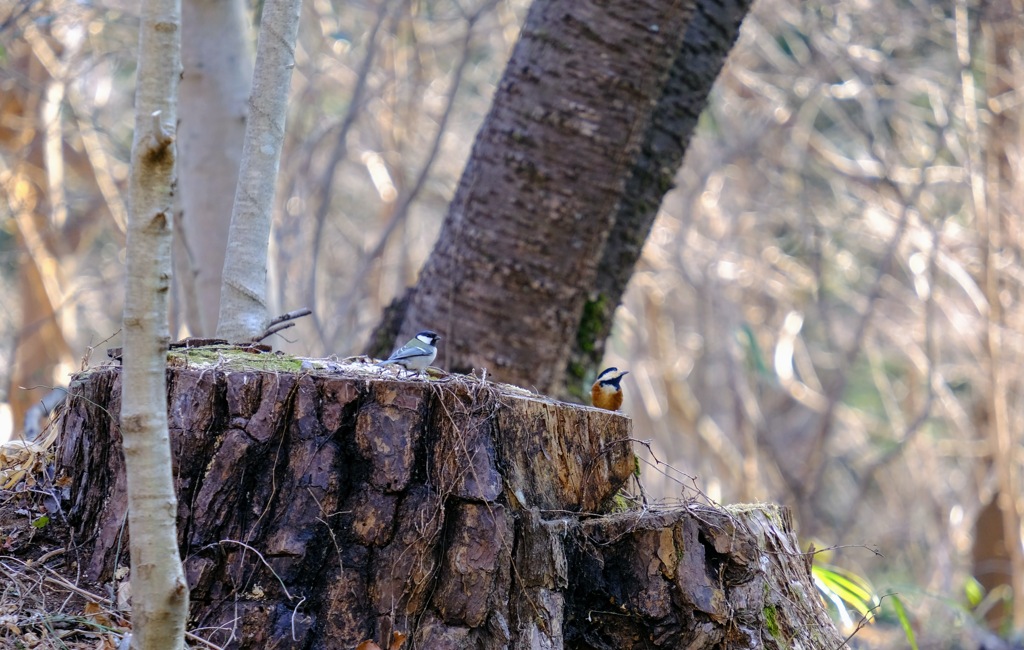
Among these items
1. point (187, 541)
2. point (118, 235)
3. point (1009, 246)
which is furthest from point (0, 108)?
point (1009, 246)

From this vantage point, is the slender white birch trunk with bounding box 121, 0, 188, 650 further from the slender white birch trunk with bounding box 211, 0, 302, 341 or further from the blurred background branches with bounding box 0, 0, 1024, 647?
the blurred background branches with bounding box 0, 0, 1024, 647

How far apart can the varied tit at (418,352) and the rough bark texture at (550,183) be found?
11cm

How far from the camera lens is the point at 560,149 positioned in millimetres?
4184

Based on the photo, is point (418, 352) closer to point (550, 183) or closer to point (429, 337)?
point (429, 337)

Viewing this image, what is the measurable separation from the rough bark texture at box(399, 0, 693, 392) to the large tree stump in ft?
5.26

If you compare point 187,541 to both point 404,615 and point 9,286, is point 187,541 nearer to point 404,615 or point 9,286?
point 404,615

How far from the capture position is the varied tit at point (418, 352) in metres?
3.71

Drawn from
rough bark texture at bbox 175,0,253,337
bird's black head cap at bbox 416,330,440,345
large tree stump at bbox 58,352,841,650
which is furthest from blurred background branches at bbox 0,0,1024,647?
large tree stump at bbox 58,352,841,650

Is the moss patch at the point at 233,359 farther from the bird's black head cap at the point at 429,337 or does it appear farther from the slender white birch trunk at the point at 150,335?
the bird's black head cap at the point at 429,337

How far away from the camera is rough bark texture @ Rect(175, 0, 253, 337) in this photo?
4859mm

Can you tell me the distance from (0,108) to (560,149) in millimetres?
8324

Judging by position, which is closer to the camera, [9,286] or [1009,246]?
[1009,246]

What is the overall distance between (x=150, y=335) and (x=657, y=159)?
3.12m

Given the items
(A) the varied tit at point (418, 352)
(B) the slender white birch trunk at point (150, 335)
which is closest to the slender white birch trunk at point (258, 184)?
(A) the varied tit at point (418, 352)
